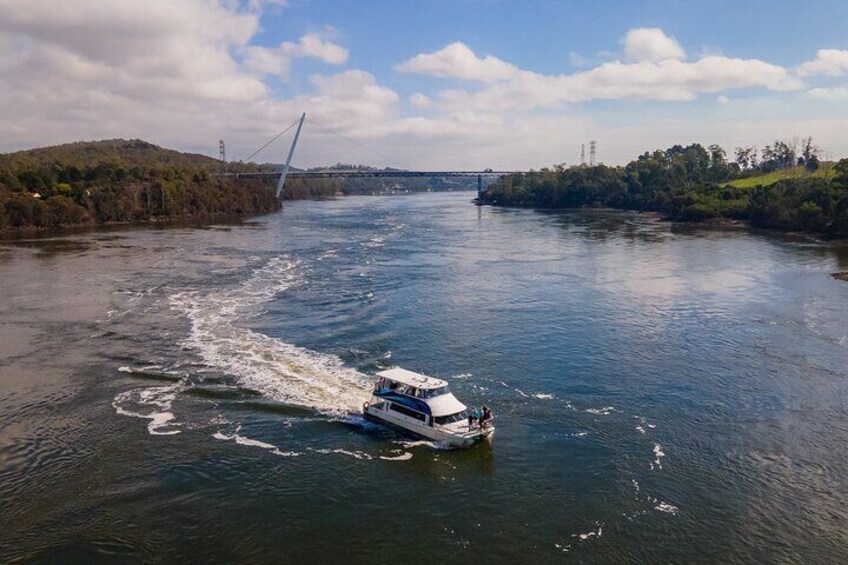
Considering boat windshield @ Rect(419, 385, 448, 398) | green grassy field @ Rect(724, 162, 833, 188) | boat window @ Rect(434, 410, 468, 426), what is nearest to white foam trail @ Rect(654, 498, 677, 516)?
boat window @ Rect(434, 410, 468, 426)

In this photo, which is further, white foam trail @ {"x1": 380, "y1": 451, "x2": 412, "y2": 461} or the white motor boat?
the white motor boat

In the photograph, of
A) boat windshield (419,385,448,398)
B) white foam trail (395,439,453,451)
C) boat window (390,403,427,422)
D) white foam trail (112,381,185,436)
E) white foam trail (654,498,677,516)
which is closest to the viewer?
white foam trail (654,498,677,516)

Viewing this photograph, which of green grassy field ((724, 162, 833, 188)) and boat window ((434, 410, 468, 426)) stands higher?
green grassy field ((724, 162, 833, 188))

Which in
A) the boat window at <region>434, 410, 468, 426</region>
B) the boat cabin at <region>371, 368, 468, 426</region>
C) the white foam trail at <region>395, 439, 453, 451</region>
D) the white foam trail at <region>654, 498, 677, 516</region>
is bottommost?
the white foam trail at <region>654, 498, 677, 516</region>

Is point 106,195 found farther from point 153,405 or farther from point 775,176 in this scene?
point 775,176

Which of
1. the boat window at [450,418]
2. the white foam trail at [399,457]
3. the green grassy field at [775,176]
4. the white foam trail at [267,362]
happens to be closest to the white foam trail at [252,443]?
the white foam trail at [399,457]

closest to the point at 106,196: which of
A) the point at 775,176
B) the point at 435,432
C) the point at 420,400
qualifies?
the point at 420,400

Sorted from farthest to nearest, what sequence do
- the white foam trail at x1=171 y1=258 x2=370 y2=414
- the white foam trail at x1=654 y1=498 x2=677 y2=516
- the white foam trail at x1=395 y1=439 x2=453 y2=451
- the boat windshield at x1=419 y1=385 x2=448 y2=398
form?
the white foam trail at x1=171 y1=258 x2=370 y2=414 → the boat windshield at x1=419 y1=385 x2=448 y2=398 → the white foam trail at x1=395 y1=439 x2=453 y2=451 → the white foam trail at x1=654 y1=498 x2=677 y2=516

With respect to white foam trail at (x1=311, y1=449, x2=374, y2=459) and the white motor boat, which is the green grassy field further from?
white foam trail at (x1=311, y1=449, x2=374, y2=459)
